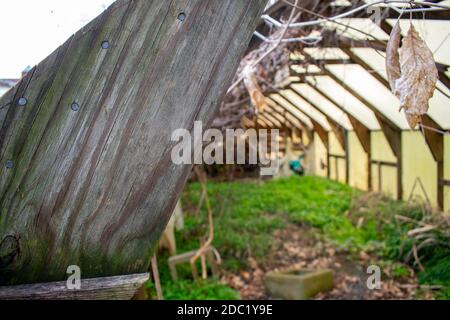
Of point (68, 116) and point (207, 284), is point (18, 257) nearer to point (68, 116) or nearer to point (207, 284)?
point (68, 116)

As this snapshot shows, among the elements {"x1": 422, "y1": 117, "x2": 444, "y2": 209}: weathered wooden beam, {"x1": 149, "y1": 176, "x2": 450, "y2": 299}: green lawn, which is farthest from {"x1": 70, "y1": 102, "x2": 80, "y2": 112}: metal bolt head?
{"x1": 422, "y1": 117, "x2": 444, "y2": 209}: weathered wooden beam

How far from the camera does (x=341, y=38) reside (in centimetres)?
554

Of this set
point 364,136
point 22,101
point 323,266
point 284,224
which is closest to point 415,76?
point 22,101

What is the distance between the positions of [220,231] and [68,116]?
26.1 feet

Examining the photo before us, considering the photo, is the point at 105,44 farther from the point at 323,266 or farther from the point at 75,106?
the point at 323,266

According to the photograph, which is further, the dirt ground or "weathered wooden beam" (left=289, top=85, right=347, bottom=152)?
"weathered wooden beam" (left=289, top=85, right=347, bottom=152)

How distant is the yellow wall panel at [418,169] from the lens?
25.2 feet

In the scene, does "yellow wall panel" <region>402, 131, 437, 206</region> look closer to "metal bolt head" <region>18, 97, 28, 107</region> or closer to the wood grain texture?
the wood grain texture

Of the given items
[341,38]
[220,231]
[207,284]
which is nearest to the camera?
[341,38]

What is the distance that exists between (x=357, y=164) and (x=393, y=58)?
1170cm

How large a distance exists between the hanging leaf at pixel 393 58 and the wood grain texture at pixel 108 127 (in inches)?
15.2

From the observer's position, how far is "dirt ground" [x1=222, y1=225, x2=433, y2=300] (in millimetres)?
5754

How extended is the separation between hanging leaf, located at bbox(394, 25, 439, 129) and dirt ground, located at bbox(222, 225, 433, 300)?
491 centimetres
